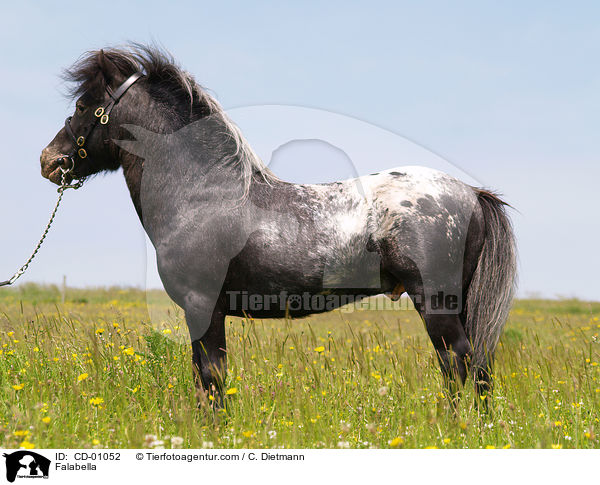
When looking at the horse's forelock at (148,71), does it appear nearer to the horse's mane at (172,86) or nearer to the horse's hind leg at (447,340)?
the horse's mane at (172,86)

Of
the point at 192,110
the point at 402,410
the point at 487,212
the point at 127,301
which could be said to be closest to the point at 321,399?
the point at 402,410

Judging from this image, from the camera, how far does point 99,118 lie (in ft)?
16.4

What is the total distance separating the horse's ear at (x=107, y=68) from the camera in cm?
498

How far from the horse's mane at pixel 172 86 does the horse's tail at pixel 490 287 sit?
2242 millimetres

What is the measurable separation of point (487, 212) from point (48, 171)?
15.4 feet

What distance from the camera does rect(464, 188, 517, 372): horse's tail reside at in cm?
466

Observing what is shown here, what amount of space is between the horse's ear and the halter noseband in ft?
0.40

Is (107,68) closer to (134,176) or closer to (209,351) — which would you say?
(134,176)

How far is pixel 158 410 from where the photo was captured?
4344 mm

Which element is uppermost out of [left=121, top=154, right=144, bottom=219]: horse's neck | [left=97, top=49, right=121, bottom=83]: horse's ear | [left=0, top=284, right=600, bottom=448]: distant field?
[left=97, top=49, right=121, bottom=83]: horse's ear

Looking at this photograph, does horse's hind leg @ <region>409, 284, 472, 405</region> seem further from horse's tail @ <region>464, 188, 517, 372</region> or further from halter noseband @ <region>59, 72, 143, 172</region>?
halter noseband @ <region>59, 72, 143, 172</region>
